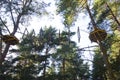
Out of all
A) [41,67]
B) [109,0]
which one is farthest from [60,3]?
[41,67]

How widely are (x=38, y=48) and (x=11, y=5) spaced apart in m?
8.85

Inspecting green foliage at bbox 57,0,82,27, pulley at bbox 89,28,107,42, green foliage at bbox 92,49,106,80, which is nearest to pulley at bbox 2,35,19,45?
pulley at bbox 89,28,107,42

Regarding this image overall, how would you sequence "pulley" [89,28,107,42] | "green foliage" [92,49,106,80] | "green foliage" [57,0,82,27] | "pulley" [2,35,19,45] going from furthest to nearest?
"green foliage" [92,49,106,80] < "green foliage" [57,0,82,27] < "pulley" [89,28,107,42] < "pulley" [2,35,19,45]

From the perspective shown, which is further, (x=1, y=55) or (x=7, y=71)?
(x=7, y=71)

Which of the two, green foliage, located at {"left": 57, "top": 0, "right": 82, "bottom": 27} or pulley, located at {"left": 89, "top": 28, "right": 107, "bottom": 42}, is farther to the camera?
green foliage, located at {"left": 57, "top": 0, "right": 82, "bottom": 27}

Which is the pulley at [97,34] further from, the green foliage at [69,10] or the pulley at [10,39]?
the green foliage at [69,10]

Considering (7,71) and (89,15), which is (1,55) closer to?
(89,15)

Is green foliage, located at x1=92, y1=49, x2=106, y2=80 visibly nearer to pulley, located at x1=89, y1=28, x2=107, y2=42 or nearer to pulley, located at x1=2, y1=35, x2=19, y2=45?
pulley, located at x1=89, y1=28, x2=107, y2=42

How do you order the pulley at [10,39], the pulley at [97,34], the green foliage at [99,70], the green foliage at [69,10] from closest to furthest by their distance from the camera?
the pulley at [10,39] → the pulley at [97,34] → the green foliage at [69,10] → the green foliage at [99,70]

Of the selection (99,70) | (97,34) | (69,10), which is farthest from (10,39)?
(99,70)

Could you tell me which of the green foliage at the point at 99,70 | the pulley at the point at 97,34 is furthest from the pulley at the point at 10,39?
the green foliage at the point at 99,70

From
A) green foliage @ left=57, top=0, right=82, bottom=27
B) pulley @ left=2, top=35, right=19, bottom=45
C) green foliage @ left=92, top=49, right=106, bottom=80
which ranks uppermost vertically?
green foliage @ left=57, top=0, right=82, bottom=27

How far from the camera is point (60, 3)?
15617 millimetres

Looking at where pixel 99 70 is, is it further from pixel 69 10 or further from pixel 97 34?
pixel 97 34
